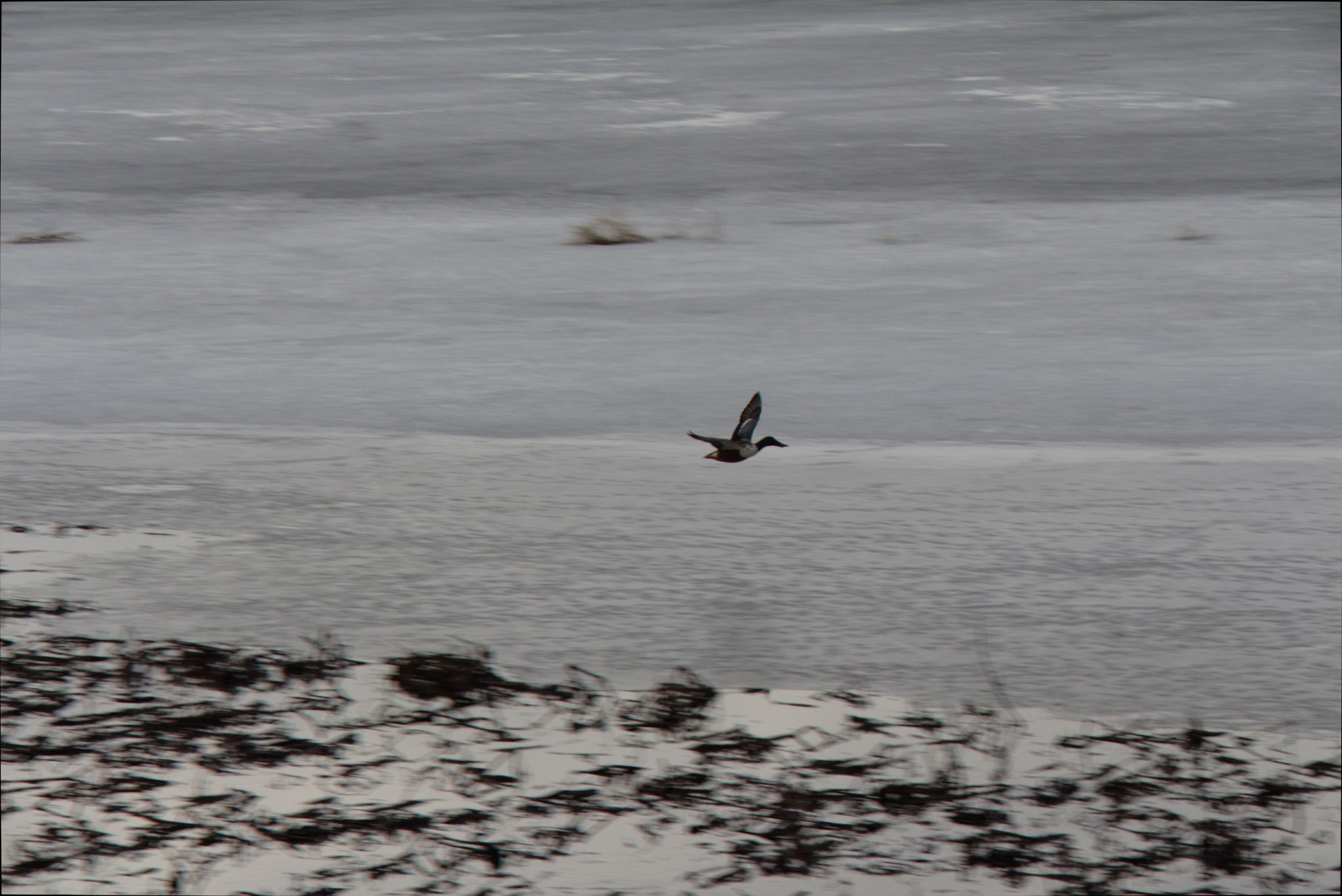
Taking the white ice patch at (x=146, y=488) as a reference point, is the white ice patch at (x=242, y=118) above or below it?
above

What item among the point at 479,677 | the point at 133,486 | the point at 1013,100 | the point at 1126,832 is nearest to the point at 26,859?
the point at 479,677

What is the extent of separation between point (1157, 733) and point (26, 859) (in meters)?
2.36

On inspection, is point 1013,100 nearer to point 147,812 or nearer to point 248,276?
point 248,276

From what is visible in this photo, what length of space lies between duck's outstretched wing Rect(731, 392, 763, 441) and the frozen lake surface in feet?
0.85

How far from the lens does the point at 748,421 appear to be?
5.84m

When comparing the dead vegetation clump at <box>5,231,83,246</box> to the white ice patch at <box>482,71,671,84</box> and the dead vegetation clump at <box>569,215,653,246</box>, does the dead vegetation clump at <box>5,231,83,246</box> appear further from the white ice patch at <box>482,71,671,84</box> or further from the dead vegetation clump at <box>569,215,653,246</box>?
the white ice patch at <box>482,71,671,84</box>

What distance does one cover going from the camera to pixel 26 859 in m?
3.83

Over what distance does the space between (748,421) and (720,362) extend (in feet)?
7.72

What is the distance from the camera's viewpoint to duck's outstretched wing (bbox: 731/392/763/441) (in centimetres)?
575

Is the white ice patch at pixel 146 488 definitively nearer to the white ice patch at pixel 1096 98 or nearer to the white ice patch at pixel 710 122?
the white ice patch at pixel 710 122

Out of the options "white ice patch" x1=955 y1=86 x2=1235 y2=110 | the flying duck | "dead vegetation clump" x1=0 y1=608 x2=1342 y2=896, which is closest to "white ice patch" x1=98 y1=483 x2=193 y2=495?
"dead vegetation clump" x1=0 y1=608 x2=1342 y2=896

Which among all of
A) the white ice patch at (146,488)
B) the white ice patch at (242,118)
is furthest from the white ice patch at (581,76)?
the white ice patch at (146,488)

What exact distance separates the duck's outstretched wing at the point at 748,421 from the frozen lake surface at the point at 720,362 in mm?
260

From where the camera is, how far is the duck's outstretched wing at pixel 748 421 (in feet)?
18.9
